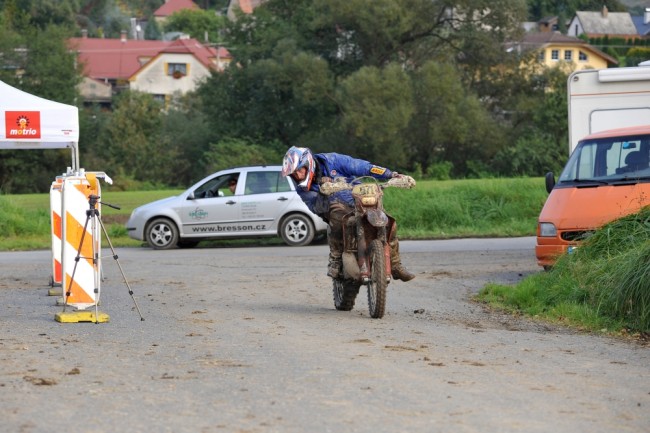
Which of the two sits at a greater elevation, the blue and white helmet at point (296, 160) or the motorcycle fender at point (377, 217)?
the blue and white helmet at point (296, 160)

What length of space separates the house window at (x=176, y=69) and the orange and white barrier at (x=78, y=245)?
332 ft

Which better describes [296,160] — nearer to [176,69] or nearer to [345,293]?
[345,293]

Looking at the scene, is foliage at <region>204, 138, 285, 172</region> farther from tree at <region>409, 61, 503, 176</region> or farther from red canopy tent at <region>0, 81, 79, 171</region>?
red canopy tent at <region>0, 81, 79, 171</region>

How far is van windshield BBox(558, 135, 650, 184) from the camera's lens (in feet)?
52.1

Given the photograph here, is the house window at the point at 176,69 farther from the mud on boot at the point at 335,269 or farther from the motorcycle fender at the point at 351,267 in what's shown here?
the motorcycle fender at the point at 351,267

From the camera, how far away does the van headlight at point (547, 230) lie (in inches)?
599

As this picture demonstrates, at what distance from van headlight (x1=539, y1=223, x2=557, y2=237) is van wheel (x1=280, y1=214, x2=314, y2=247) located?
9793 millimetres

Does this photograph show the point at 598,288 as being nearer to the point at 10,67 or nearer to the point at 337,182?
the point at 337,182

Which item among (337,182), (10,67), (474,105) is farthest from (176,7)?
(337,182)

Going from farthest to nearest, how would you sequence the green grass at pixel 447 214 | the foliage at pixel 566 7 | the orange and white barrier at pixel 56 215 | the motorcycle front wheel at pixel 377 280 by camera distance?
the foliage at pixel 566 7
the green grass at pixel 447 214
the orange and white barrier at pixel 56 215
the motorcycle front wheel at pixel 377 280

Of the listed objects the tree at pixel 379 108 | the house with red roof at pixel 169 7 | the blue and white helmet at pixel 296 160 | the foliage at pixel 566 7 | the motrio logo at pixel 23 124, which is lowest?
the blue and white helmet at pixel 296 160

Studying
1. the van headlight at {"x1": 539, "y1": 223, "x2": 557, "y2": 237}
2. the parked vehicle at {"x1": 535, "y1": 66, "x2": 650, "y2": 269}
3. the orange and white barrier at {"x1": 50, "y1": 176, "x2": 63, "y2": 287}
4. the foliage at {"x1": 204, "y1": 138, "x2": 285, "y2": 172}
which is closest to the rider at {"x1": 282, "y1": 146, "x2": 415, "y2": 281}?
the parked vehicle at {"x1": 535, "y1": 66, "x2": 650, "y2": 269}

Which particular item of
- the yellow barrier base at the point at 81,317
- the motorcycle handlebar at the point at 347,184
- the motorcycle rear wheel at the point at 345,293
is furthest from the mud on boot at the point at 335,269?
the yellow barrier base at the point at 81,317

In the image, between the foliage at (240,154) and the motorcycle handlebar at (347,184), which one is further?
the foliage at (240,154)
